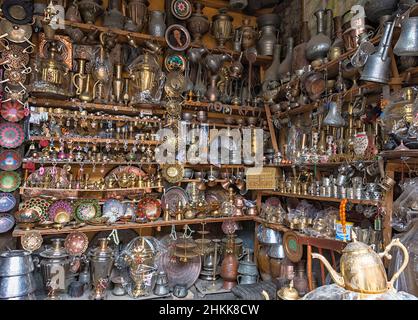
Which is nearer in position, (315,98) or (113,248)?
(315,98)

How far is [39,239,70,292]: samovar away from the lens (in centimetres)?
253

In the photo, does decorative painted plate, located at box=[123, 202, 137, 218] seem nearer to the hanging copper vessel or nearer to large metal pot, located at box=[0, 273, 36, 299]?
large metal pot, located at box=[0, 273, 36, 299]

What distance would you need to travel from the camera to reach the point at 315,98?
2.67m

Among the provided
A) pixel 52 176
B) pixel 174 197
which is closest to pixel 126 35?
pixel 52 176

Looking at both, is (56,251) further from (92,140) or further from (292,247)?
(292,247)

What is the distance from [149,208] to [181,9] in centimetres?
212

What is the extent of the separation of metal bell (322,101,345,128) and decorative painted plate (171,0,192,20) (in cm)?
191

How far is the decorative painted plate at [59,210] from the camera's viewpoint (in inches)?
105

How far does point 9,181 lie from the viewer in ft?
8.44

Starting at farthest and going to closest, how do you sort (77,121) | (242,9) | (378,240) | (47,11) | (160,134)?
(242,9)
(160,134)
(77,121)
(47,11)
(378,240)

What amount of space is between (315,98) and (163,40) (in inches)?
62.9
